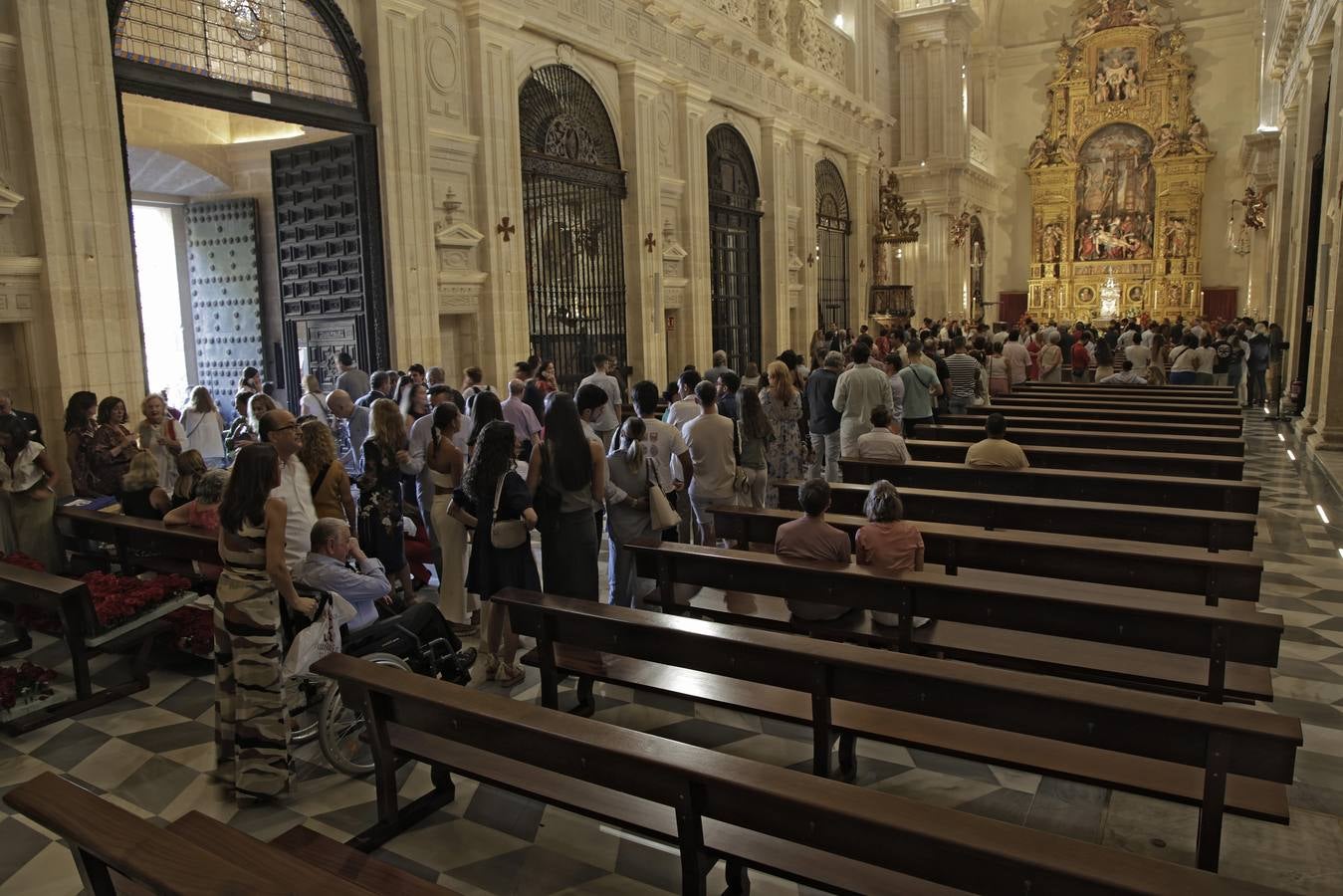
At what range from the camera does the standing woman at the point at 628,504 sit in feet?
18.6

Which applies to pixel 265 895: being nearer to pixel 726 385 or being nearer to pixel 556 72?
pixel 726 385

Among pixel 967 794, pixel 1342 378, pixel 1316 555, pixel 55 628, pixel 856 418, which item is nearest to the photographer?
pixel 967 794

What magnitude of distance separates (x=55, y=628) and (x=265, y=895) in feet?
14.9

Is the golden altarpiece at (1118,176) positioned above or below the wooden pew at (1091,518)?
above

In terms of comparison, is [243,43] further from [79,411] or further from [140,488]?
[140,488]

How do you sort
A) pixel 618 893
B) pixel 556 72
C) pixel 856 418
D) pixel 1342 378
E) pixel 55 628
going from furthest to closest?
1. pixel 556 72
2. pixel 1342 378
3. pixel 856 418
4. pixel 55 628
5. pixel 618 893

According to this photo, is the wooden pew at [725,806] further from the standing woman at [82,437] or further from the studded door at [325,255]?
the studded door at [325,255]

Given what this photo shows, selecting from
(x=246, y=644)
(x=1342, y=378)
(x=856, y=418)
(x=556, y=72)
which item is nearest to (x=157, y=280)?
(x=556, y=72)

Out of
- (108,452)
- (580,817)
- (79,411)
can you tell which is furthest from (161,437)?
(580,817)

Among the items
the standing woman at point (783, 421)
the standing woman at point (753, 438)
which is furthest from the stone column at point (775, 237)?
the standing woman at point (753, 438)

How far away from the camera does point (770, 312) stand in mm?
20891

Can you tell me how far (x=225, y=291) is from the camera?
13.7 meters

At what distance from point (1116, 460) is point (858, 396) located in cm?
240

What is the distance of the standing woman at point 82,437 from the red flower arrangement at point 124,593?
1.47m
